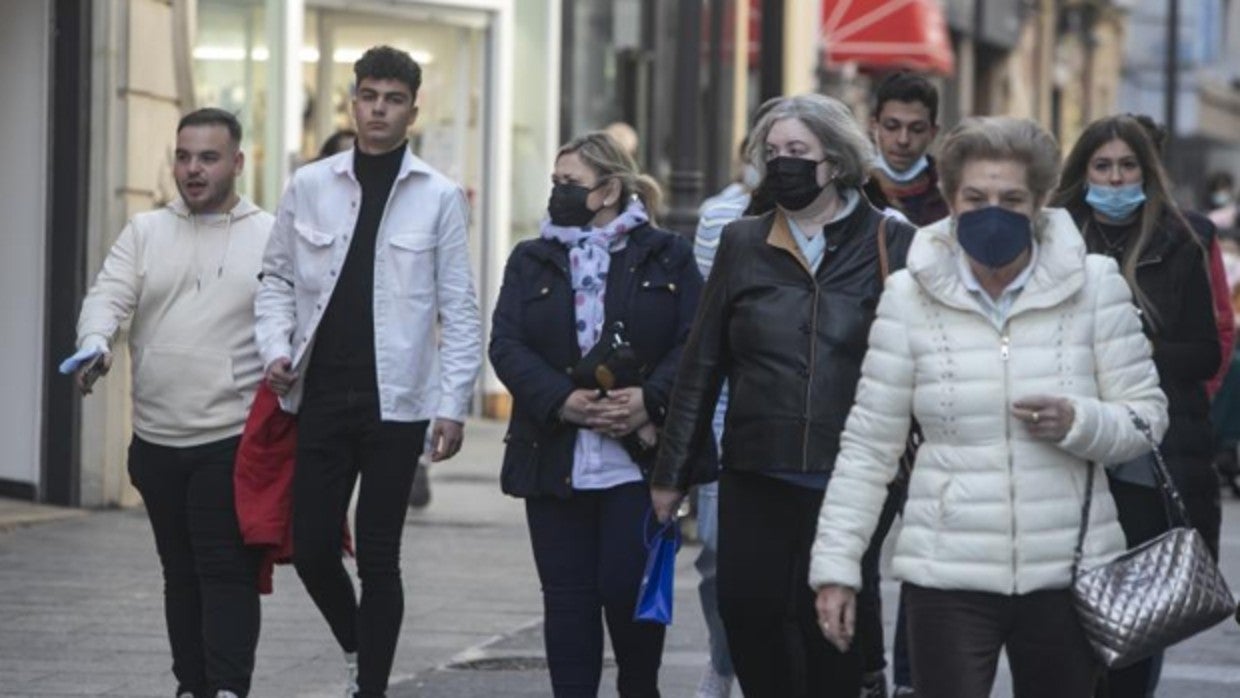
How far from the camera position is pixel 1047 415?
19.1ft

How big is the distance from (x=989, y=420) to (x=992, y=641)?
1.47ft

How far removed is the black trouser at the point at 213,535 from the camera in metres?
8.16

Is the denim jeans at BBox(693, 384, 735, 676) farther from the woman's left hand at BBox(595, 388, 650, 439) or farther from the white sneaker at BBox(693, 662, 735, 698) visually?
the woman's left hand at BBox(595, 388, 650, 439)

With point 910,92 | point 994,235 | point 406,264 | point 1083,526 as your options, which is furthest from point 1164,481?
point 910,92

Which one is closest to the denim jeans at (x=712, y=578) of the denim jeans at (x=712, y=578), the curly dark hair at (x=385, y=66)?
the denim jeans at (x=712, y=578)

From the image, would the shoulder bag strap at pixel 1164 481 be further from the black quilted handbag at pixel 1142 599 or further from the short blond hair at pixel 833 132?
the short blond hair at pixel 833 132

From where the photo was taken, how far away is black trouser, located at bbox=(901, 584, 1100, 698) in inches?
234

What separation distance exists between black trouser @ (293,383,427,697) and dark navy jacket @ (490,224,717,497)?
0.37 meters

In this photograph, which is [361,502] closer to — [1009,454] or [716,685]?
[716,685]

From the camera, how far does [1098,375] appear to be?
6.02 meters

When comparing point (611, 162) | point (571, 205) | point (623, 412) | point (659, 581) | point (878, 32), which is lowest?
point (659, 581)

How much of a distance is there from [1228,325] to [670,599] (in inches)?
73.6

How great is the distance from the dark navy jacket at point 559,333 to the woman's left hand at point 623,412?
0.03 meters

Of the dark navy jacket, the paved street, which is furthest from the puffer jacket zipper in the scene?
the paved street
